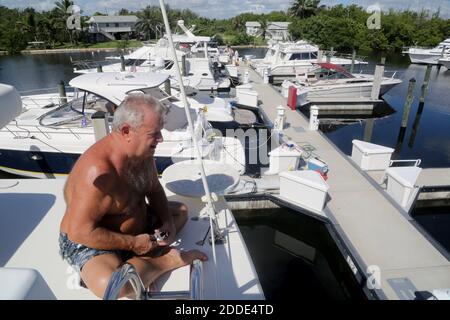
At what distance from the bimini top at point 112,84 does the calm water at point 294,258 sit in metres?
3.38

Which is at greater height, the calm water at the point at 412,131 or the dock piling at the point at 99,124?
the dock piling at the point at 99,124

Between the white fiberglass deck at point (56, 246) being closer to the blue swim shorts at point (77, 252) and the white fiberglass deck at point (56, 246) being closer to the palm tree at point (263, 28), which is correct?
the blue swim shorts at point (77, 252)

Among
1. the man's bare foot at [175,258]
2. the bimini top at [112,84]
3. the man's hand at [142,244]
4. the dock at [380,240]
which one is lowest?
the dock at [380,240]

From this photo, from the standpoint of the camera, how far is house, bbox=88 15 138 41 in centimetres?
5366

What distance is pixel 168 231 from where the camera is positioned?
252 centimetres

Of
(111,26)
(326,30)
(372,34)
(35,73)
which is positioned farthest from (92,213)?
(111,26)

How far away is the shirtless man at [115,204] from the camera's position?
6.44ft

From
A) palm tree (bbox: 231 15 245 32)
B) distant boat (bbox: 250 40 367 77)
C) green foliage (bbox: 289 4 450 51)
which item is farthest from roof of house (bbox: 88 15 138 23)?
distant boat (bbox: 250 40 367 77)

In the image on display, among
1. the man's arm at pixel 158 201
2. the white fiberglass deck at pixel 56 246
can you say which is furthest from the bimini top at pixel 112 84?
the man's arm at pixel 158 201

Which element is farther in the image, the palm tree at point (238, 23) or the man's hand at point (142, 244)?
the palm tree at point (238, 23)

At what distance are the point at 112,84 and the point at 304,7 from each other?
2497 inches

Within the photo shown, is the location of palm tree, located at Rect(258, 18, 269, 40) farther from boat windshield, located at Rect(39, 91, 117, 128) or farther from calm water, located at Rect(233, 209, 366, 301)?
calm water, located at Rect(233, 209, 366, 301)

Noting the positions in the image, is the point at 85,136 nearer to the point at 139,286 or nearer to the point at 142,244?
the point at 142,244

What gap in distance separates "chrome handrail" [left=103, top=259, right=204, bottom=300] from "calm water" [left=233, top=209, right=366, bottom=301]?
303 cm
